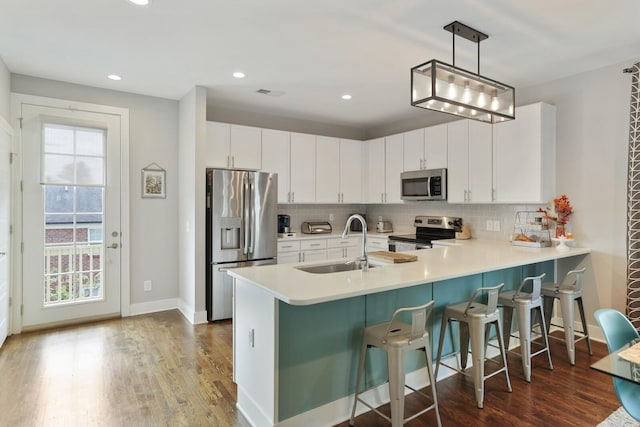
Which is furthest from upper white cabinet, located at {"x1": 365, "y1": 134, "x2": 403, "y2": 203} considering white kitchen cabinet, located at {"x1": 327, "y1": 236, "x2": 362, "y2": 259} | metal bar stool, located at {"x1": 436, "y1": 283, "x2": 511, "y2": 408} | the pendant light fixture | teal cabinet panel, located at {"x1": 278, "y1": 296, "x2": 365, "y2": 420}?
teal cabinet panel, located at {"x1": 278, "y1": 296, "x2": 365, "y2": 420}

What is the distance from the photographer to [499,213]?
4.41m

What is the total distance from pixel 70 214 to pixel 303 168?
2.85m

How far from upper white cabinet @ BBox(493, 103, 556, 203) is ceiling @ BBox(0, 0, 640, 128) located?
444 mm

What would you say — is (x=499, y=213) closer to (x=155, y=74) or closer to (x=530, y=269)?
(x=530, y=269)

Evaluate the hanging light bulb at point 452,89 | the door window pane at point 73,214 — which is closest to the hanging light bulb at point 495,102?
the hanging light bulb at point 452,89

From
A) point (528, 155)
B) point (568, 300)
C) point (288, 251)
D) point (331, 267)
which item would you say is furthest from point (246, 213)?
point (568, 300)

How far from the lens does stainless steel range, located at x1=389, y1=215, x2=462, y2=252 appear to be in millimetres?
4703

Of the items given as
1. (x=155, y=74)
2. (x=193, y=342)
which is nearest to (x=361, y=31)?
(x=155, y=74)

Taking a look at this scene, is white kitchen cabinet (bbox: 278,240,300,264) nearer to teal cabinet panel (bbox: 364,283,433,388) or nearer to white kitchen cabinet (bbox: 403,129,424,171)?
white kitchen cabinet (bbox: 403,129,424,171)

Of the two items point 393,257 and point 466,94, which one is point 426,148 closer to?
point 466,94

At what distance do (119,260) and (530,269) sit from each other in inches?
174

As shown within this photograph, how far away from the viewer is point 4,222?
338cm

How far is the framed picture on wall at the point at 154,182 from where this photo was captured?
4457mm

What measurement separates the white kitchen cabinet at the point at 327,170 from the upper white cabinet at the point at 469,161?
66.0 inches
